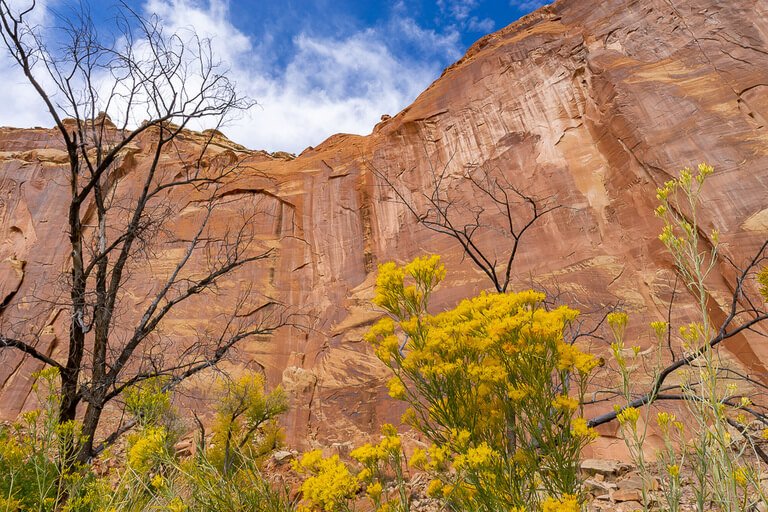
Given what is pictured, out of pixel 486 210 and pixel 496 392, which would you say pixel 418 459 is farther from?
pixel 486 210

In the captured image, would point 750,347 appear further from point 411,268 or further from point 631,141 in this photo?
point 411,268

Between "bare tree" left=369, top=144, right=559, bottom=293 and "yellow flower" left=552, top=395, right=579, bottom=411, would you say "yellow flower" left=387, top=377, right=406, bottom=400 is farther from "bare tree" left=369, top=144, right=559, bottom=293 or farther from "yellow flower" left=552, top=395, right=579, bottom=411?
"bare tree" left=369, top=144, right=559, bottom=293

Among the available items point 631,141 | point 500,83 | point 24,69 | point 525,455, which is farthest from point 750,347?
point 24,69

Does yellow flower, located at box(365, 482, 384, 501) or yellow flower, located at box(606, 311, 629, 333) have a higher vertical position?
yellow flower, located at box(606, 311, 629, 333)

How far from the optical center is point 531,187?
12555mm

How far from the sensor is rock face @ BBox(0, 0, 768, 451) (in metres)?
10.1

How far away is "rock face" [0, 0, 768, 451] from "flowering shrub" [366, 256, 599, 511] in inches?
312

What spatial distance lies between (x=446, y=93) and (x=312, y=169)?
20.5ft

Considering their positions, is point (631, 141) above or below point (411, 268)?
above

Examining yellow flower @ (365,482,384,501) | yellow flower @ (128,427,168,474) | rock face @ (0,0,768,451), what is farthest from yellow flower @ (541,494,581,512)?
rock face @ (0,0,768,451)

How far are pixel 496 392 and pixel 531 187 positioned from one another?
11591mm

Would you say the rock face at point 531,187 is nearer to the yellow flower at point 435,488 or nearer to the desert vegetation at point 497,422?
the desert vegetation at point 497,422

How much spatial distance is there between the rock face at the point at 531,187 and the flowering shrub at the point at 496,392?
7.93m

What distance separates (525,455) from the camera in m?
1.84
